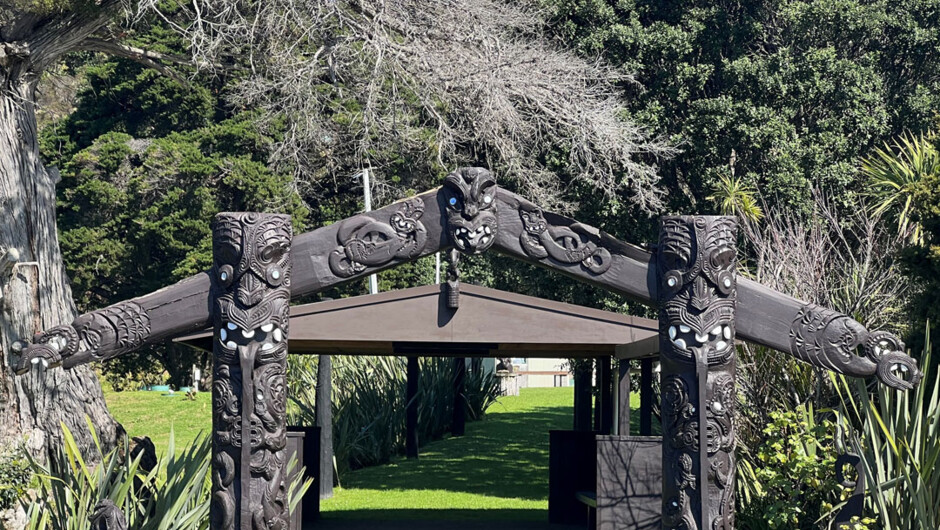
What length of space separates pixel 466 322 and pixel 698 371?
3.59 m

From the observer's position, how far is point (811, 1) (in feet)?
57.8

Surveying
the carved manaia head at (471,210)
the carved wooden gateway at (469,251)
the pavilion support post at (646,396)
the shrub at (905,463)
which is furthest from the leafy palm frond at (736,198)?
the carved manaia head at (471,210)

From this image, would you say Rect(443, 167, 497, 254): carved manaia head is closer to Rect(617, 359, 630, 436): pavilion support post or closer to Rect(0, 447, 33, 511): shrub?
Rect(617, 359, 630, 436): pavilion support post

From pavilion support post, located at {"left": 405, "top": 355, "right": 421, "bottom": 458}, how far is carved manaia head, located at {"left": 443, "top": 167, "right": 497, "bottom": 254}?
10273 mm

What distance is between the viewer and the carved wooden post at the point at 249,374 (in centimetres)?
523

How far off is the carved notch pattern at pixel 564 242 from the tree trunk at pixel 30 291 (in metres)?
6.62

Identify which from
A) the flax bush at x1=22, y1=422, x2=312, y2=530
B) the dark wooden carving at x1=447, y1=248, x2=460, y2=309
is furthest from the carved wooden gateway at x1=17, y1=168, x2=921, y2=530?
the dark wooden carving at x1=447, y1=248, x2=460, y2=309

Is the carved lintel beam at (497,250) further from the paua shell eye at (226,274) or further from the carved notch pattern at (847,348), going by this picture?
the paua shell eye at (226,274)

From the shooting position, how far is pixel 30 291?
11.3 m

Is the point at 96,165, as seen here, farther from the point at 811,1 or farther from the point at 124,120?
the point at 811,1

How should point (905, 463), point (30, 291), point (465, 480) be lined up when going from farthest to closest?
point (465, 480) → point (30, 291) → point (905, 463)

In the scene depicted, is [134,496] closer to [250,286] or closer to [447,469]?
[250,286]

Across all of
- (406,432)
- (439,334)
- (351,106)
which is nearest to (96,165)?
(351,106)

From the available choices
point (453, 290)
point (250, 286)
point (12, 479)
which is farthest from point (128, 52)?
point (250, 286)
